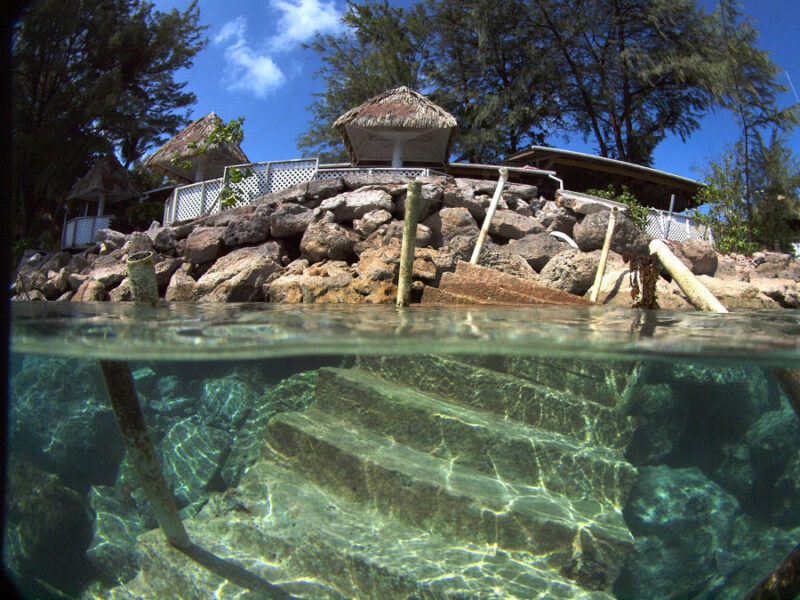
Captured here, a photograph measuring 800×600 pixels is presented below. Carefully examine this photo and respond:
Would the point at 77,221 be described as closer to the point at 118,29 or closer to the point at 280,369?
the point at 118,29

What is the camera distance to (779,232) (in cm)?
2088

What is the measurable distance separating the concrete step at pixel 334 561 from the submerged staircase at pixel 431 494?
1cm

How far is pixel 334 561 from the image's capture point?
5695 mm

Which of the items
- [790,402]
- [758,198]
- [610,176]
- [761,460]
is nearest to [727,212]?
[758,198]

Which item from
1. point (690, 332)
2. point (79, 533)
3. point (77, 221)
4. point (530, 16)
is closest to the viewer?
point (690, 332)

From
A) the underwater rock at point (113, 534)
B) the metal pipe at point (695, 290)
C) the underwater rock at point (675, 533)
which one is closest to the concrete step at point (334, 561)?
the underwater rock at point (113, 534)

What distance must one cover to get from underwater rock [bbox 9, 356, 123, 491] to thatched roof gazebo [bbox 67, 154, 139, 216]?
1529 centimetres

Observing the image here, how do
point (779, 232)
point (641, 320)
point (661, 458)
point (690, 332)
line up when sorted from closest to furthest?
point (690, 332), point (641, 320), point (661, 458), point (779, 232)

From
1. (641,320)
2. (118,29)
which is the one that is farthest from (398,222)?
(118,29)

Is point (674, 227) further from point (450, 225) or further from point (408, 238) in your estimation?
point (408, 238)

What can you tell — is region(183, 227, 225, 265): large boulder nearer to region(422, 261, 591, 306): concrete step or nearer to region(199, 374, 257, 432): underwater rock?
region(199, 374, 257, 432): underwater rock

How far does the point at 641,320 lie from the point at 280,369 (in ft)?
23.6

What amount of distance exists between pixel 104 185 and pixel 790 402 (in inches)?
1002

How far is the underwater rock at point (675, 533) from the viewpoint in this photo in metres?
7.25
